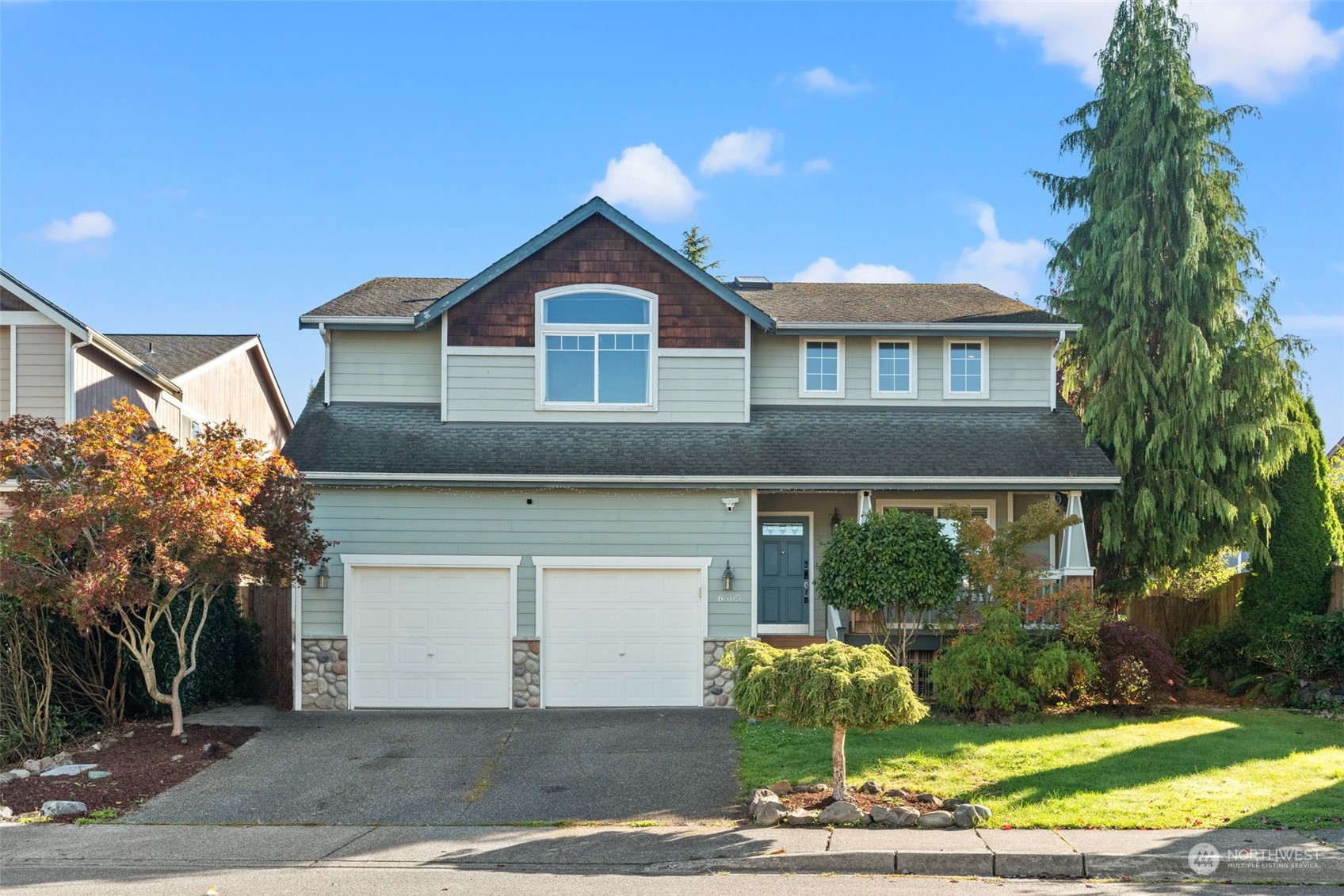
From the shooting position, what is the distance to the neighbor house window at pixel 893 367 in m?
18.6

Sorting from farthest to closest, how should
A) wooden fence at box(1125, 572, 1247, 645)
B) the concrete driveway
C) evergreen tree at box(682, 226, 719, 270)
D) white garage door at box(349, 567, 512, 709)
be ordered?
evergreen tree at box(682, 226, 719, 270) → wooden fence at box(1125, 572, 1247, 645) → white garage door at box(349, 567, 512, 709) → the concrete driveway

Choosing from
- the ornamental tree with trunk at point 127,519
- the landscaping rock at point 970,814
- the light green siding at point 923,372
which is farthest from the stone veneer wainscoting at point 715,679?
the landscaping rock at point 970,814

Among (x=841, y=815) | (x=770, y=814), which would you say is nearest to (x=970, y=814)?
(x=841, y=815)

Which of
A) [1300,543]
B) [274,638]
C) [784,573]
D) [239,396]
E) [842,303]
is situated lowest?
[274,638]

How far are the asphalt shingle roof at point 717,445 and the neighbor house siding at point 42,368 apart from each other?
3792 mm

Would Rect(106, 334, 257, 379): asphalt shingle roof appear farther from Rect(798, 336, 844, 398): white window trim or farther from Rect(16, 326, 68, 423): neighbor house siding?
Rect(798, 336, 844, 398): white window trim

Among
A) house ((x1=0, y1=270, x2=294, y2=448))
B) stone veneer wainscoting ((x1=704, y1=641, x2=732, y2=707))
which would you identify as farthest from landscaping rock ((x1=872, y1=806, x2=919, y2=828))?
house ((x1=0, y1=270, x2=294, y2=448))

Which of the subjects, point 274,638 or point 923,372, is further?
point 923,372

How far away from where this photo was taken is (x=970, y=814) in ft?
31.7

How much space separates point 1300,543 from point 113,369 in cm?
1915

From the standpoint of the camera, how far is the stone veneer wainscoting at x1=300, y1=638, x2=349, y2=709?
16.0m

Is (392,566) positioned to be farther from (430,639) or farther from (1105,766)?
(1105,766)

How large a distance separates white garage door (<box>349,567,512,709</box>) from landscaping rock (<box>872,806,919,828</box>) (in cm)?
752

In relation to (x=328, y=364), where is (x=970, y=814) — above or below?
below
